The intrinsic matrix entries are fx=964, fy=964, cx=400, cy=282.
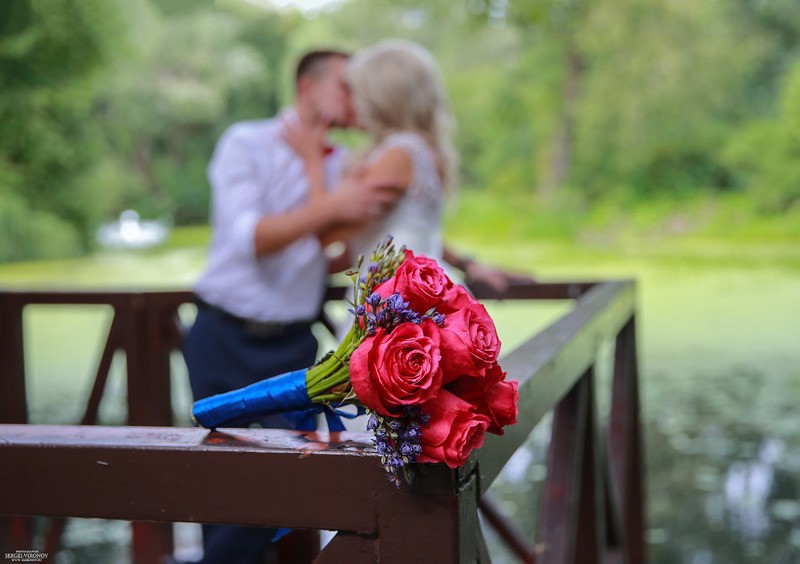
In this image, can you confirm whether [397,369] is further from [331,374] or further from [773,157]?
[773,157]

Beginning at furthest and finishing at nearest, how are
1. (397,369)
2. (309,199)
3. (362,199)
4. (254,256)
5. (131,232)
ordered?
(131,232) → (309,199) → (254,256) → (362,199) → (397,369)

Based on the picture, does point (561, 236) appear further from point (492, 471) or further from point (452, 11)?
point (492, 471)

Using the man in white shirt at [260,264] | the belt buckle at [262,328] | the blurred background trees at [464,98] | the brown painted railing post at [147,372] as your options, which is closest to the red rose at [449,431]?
the man in white shirt at [260,264]

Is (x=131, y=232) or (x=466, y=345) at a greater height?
(x=466, y=345)

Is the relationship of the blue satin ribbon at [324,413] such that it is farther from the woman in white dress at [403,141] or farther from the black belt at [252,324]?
the black belt at [252,324]

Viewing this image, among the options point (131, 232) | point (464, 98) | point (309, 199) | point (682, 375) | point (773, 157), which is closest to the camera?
point (309, 199)

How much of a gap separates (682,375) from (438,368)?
6.69m

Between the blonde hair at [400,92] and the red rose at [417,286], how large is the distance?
1.00 meters

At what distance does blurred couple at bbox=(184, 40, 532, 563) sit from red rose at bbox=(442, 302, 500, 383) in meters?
0.95

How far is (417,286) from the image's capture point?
1.65 ft

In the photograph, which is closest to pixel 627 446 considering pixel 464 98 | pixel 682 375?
pixel 682 375

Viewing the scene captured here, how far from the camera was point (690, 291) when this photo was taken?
8789 mm

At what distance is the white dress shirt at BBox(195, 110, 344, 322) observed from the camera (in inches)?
65.1

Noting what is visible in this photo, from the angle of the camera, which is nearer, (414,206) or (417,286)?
(417,286)
